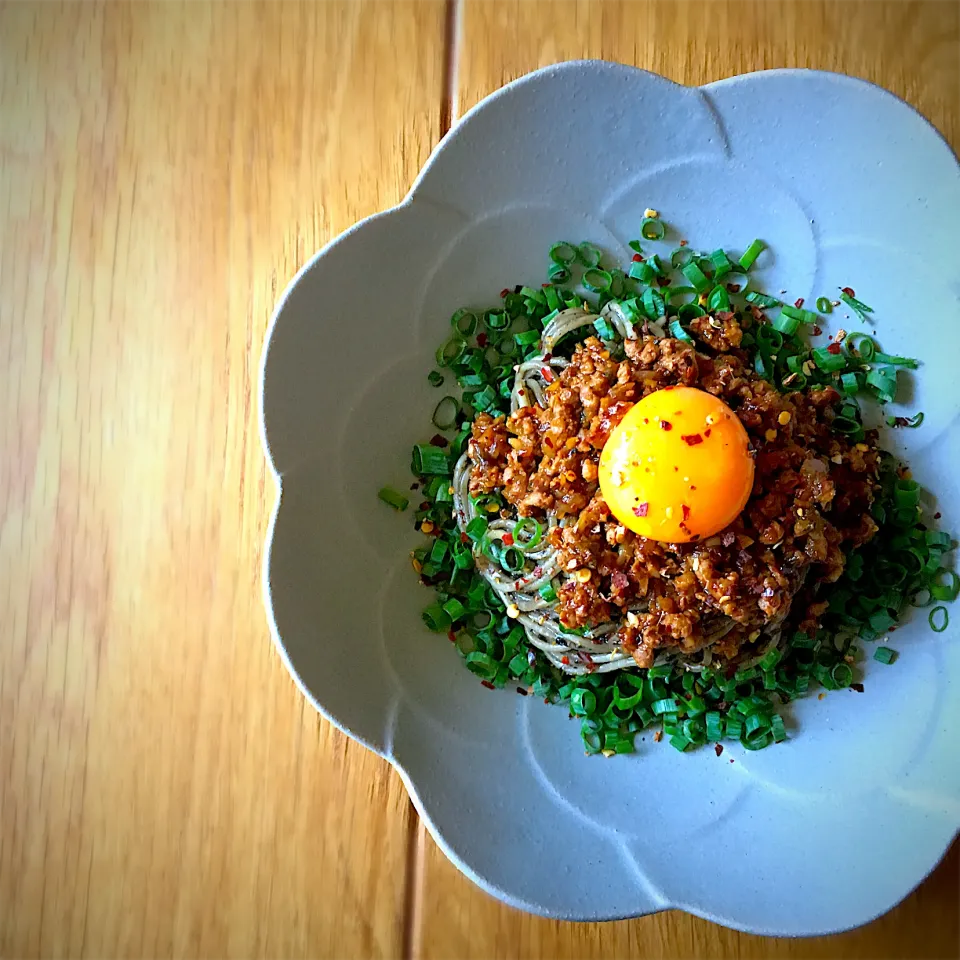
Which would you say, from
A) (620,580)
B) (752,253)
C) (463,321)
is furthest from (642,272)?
(620,580)

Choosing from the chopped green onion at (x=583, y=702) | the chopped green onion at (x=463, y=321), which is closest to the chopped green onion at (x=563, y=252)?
the chopped green onion at (x=463, y=321)

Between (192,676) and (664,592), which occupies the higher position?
(664,592)

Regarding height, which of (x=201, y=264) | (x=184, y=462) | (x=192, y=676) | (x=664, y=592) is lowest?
(x=192, y=676)

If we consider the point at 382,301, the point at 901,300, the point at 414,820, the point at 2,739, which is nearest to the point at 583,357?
the point at 382,301

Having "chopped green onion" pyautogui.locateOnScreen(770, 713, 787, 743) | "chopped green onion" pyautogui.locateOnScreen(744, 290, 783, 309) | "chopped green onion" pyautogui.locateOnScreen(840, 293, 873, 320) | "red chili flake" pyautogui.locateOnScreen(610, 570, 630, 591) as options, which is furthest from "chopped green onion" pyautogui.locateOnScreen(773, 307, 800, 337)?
"chopped green onion" pyautogui.locateOnScreen(770, 713, 787, 743)

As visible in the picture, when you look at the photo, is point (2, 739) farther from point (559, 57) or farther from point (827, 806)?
point (559, 57)

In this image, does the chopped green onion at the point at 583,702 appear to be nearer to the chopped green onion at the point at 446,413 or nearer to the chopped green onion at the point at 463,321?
the chopped green onion at the point at 446,413
